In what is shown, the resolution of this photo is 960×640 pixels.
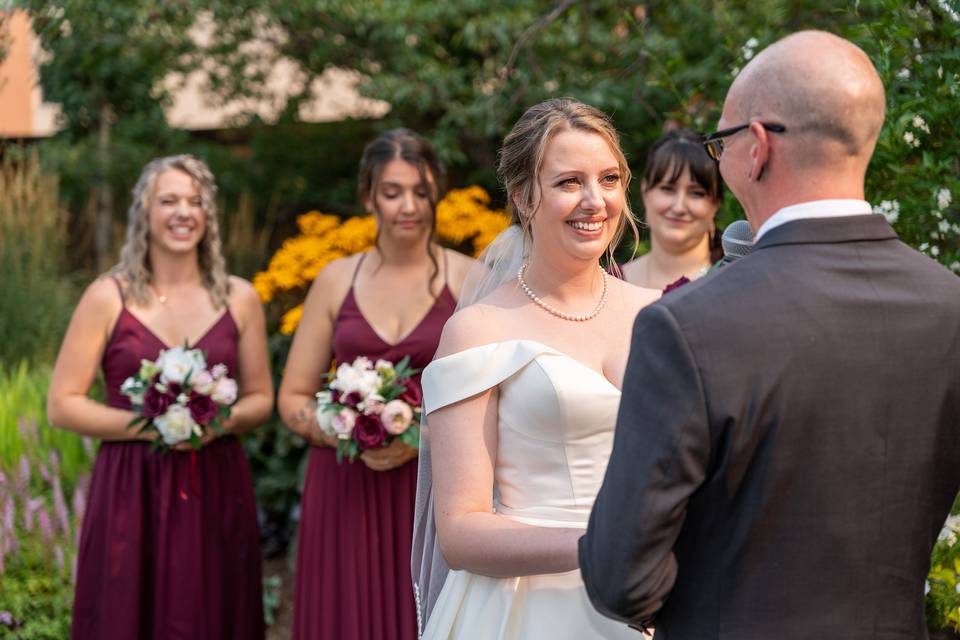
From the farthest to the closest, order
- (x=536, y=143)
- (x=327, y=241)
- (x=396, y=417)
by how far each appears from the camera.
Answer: (x=327, y=241), (x=396, y=417), (x=536, y=143)

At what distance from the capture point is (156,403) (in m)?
4.33

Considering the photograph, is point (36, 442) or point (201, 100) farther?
point (201, 100)

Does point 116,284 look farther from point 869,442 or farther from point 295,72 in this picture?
point 295,72

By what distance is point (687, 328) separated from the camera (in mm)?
1800

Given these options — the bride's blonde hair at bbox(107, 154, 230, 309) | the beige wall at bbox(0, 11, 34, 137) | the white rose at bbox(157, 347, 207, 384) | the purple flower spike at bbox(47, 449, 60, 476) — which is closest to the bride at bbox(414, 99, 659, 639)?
the white rose at bbox(157, 347, 207, 384)

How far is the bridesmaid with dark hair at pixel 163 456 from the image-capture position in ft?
14.9

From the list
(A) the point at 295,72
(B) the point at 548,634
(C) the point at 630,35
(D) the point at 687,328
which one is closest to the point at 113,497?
(B) the point at 548,634

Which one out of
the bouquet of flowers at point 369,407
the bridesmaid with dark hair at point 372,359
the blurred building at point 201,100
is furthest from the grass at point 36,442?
the blurred building at point 201,100

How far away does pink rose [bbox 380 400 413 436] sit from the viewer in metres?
4.06

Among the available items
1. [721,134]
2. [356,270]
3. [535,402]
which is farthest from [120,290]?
[721,134]

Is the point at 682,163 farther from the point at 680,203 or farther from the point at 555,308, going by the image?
the point at 555,308

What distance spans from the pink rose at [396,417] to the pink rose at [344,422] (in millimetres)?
119

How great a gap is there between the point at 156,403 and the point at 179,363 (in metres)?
0.20

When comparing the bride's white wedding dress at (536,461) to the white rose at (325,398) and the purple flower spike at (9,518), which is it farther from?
the purple flower spike at (9,518)
